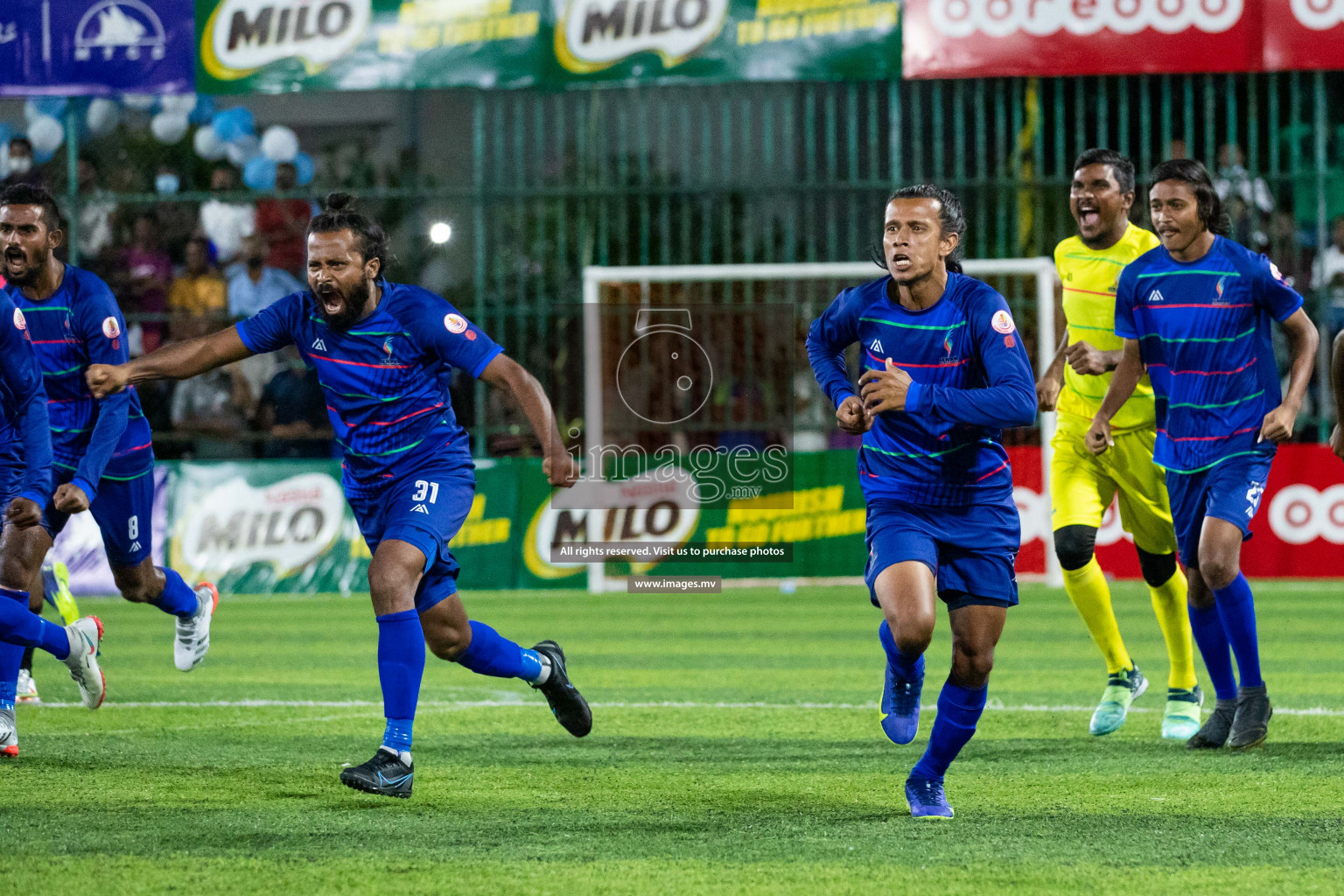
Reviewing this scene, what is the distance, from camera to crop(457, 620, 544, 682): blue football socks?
6.33m

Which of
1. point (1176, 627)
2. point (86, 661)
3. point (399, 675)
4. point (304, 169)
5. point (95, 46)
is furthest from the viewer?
point (304, 169)

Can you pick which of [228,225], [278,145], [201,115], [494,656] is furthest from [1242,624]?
[201,115]

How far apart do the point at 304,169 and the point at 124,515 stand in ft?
28.8

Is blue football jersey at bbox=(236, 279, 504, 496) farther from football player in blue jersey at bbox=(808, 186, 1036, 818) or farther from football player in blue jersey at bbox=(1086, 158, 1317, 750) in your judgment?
football player in blue jersey at bbox=(1086, 158, 1317, 750)

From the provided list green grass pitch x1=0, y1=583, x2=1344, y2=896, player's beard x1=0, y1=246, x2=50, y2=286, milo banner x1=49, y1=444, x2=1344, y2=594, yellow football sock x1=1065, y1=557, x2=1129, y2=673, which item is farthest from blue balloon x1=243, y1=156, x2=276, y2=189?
yellow football sock x1=1065, y1=557, x2=1129, y2=673

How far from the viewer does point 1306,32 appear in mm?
14305

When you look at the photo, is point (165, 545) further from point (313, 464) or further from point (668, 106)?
point (668, 106)

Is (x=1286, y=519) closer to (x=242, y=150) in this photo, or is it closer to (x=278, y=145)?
(x=278, y=145)

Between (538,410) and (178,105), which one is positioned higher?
(178,105)

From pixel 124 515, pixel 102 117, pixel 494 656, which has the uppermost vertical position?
pixel 102 117

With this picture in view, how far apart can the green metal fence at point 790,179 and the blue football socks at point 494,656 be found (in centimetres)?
845

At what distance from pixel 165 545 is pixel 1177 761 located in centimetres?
974

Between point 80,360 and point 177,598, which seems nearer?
point 80,360

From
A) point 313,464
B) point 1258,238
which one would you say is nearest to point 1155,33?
point 1258,238
